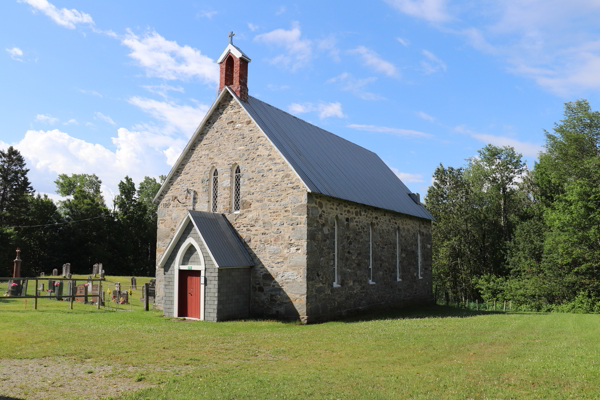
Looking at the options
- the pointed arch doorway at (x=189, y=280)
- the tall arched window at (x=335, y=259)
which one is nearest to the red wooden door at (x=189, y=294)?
the pointed arch doorway at (x=189, y=280)

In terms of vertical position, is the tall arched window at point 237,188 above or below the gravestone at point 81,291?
above

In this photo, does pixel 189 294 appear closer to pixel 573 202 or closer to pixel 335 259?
pixel 335 259

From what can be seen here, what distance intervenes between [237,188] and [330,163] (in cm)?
495

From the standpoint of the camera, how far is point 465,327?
15.4 m

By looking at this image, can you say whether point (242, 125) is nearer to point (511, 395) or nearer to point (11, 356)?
point (11, 356)

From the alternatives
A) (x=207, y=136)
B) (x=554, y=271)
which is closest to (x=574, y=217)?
(x=554, y=271)

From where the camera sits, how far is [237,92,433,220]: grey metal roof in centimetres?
1856

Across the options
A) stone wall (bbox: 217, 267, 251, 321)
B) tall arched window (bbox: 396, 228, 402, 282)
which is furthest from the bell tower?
tall arched window (bbox: 396, 228, 402, 282)

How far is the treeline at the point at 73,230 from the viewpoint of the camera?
4794 cm

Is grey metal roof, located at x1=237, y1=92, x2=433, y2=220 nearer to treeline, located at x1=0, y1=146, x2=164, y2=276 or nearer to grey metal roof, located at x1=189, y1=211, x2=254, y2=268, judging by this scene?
grey metal roof, located at x1=189, y1=211, x2=254, y2=268

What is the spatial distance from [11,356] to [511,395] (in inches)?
394

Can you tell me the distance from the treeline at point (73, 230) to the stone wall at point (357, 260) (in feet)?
123

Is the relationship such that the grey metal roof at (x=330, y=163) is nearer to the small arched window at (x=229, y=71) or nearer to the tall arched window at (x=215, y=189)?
the small arched window at (x=229, y=71)

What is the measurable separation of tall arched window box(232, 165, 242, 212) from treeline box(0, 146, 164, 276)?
116 feet
